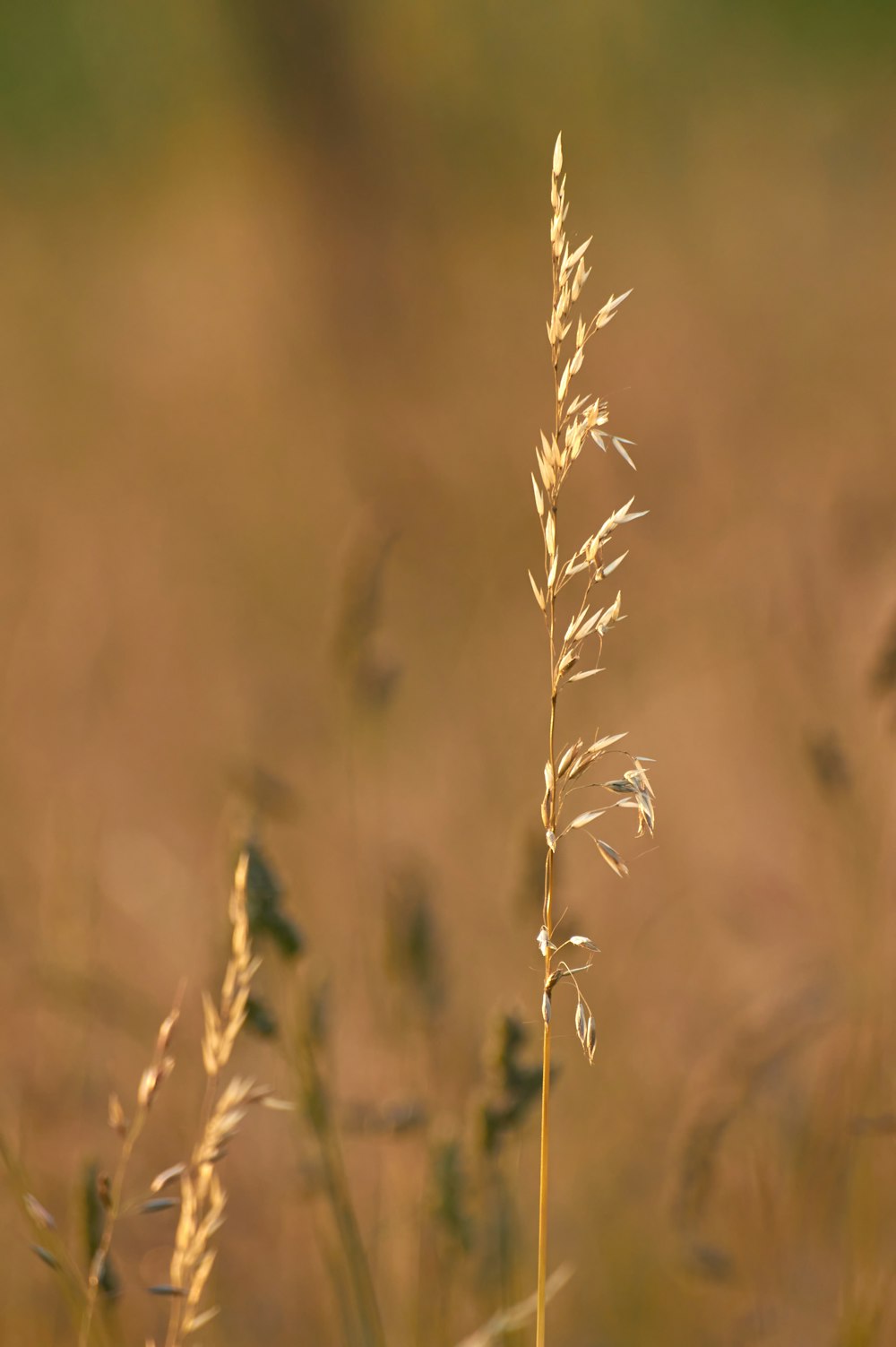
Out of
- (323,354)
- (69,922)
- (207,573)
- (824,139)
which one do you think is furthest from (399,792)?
(824,139)

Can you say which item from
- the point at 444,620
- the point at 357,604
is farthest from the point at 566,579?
the point at 444,620

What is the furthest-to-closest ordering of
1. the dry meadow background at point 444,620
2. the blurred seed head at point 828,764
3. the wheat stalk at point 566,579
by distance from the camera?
the dry meadow background at point 444,620 → the blurred seed head at point 828,764 → the wheat stalk at point 566,579

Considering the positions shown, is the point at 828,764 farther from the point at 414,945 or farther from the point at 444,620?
the point at 444,620

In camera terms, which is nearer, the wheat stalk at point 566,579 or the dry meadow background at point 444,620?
the wheat stalk at point 566,579

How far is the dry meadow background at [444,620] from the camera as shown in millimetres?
1651

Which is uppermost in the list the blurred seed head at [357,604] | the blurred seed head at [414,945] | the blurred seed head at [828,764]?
the blurred seed head at [357,604]

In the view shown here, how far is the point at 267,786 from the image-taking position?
5.13 feet

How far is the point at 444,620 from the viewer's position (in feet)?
12.5

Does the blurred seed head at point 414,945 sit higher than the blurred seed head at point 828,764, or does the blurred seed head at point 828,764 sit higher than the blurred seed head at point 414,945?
the blurred seed head at point 828,764

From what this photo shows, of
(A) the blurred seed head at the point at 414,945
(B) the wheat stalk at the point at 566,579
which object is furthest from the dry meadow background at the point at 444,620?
(B) the wheat stalk at the point at 566,579

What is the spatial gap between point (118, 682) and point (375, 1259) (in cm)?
225

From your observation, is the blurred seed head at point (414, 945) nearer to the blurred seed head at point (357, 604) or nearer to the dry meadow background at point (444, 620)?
the dry meadow background at point (444, 620)

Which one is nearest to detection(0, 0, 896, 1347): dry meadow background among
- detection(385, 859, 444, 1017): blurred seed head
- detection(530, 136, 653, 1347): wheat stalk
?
detection(385, 859, 444, 1017): blurred seed head

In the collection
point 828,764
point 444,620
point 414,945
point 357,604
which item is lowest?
point 414,945
